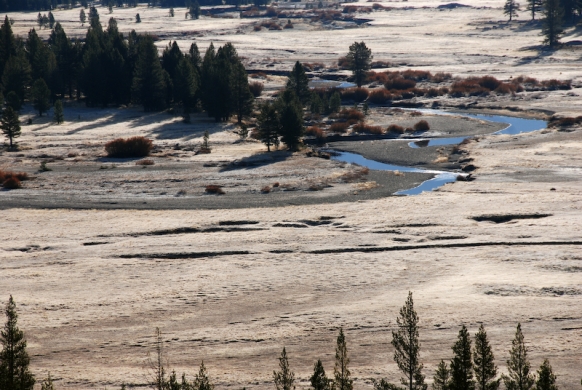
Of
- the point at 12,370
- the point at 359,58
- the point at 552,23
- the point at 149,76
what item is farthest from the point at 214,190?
the point at 552,23

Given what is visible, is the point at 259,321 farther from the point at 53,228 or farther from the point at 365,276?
the point at 53,228

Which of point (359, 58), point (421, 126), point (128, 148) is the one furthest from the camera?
point (359, 58)

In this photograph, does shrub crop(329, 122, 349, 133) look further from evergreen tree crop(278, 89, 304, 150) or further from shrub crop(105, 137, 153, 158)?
shrub crop(105, 137, 153, 158)

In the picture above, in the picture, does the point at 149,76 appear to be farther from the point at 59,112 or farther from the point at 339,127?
the point at 339,127

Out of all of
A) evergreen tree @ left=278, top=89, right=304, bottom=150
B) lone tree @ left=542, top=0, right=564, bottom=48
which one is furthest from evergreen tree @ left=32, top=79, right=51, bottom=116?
lone tree @ left=542, top=0, right=564, bottom=48

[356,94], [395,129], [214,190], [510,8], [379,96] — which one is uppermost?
[510,8]
